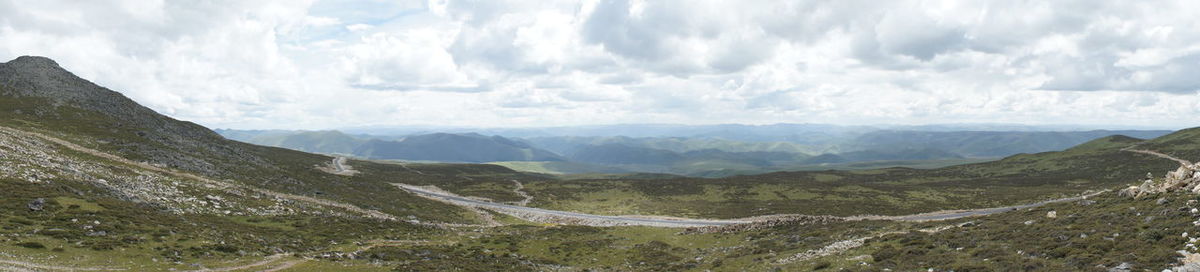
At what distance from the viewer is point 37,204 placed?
33.5 m

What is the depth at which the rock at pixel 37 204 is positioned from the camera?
32.7m

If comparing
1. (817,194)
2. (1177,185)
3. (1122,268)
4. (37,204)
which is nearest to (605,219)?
(817,194)

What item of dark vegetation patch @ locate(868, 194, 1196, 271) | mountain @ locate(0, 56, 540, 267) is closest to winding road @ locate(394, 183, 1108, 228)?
mountain @ locate(0, 56, 540, 267)

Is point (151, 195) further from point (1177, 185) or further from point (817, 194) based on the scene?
point (817, 194)

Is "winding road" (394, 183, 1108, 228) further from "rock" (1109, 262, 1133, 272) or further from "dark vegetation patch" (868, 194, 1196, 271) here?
"rock" (1109, 262, 1133, 272)

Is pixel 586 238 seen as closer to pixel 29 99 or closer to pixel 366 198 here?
pixel 366 198

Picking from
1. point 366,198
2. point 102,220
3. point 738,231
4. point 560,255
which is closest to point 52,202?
point 102,220

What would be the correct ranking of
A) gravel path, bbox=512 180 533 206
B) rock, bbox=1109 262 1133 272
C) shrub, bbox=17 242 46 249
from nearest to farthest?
rock, bbox=1109 262 1133 272
shrub, bbox=17 242 46 249
gravel path, bbox=512 180 533 206

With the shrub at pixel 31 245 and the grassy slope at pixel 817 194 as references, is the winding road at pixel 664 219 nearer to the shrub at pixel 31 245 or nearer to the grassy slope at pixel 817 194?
the grassy slope at pixel 817 194

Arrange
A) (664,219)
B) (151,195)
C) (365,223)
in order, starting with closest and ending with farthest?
(151,195), (365,223), (664,219)

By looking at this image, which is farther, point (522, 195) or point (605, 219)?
point (522, 195)

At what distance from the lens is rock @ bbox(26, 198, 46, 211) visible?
32.7 m

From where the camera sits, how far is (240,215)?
158 feet

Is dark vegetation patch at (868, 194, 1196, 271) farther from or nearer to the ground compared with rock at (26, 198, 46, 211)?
nearer to the ground
